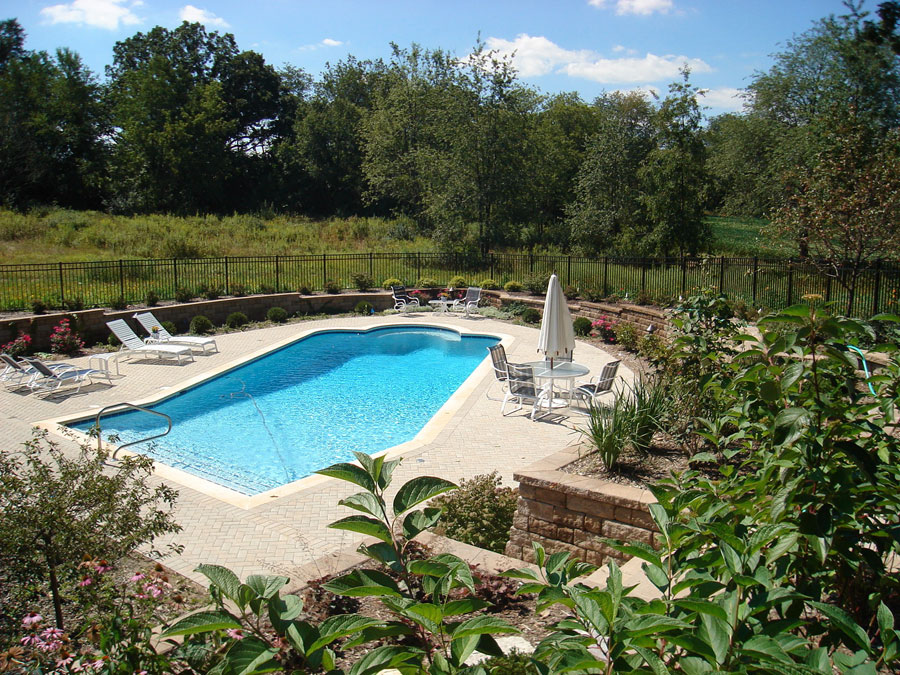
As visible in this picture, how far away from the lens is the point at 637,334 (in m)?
14.6

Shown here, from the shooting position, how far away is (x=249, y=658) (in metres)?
1.67

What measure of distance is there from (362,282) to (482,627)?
20.1 metres

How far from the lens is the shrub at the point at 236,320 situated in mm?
17578

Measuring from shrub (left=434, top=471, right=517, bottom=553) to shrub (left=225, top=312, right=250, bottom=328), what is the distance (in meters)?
13.0

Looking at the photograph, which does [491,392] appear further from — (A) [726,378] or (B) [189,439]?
(A) [726,378]

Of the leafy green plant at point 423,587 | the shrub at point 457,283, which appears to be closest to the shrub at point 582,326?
the shrub at point 457,283

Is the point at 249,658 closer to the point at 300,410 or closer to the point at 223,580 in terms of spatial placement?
the point at 223,580

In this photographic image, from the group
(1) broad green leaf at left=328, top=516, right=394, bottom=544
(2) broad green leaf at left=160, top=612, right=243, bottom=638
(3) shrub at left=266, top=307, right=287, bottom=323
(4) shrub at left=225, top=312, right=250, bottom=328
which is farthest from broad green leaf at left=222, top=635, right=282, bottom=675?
(3) shrub at left=266, top=307, right=287, bottom=323

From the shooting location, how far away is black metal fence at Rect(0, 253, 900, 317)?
14352mm

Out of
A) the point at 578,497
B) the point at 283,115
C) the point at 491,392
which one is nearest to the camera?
the point at 578,497

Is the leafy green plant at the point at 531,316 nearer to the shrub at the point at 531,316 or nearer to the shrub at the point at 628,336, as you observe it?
the shrub at the point at 531,316

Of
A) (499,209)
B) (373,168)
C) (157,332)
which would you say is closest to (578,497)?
(157,332)

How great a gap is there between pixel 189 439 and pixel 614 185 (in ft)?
78.3

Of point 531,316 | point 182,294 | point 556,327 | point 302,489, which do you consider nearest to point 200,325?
point 182,294
